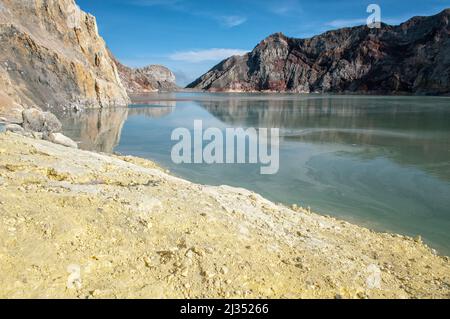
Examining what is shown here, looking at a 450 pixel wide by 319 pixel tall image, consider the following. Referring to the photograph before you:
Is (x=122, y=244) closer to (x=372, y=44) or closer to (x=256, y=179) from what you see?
(x=256, y=179)

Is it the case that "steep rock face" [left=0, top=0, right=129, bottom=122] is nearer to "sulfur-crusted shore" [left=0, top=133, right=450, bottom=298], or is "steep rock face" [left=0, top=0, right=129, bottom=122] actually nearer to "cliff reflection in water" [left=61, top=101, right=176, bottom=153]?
"cliff reflection in water" [left=61, top=101, right=176, bottom=153]

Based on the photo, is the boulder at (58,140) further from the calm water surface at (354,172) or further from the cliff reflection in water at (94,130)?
the calm water surface at (354,172)

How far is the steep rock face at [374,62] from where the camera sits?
419 ft

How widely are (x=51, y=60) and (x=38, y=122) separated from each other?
23446 mm

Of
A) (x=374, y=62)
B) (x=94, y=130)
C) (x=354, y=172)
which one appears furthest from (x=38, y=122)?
(x=374, y=62)

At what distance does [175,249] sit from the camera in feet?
20.4

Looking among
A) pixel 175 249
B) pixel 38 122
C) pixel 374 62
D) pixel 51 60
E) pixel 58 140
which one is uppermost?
pixel 374 62

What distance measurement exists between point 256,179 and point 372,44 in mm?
168705

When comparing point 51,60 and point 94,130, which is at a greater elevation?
point 51,60

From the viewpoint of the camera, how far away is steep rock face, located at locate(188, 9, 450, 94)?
128 m

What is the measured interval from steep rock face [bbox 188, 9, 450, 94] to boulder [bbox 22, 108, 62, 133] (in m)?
111

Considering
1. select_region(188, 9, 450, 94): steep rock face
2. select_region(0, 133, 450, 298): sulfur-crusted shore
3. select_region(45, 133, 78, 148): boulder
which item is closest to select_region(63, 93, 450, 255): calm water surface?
select_region(0, 133, 450, 298): sulfur-crusted shore

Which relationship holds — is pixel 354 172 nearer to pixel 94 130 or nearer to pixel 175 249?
pixel 175 249
